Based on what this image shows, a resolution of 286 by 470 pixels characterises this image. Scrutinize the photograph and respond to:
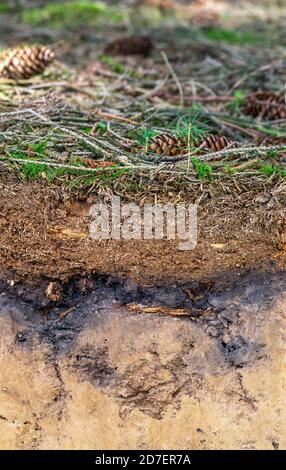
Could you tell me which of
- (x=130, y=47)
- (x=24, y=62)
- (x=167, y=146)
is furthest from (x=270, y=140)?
(x=130, y=47)

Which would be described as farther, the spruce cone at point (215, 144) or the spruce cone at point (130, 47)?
the spruce cone at point (130, 47)

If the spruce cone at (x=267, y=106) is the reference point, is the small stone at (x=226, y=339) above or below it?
below

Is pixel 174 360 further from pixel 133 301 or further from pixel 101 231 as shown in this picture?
pixel 101 231

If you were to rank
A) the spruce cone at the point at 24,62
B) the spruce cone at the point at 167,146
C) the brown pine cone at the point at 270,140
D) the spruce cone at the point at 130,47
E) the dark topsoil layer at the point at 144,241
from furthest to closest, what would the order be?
the spruce cone at the point at 130,47
the spruce cone at the point at 24,62
the brown pine cone at the point at 270,140
the spruce cone at the point at 167,146
the dark topsoil layer at the point at 144,241

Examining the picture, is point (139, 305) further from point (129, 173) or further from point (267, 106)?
point (267, 106)

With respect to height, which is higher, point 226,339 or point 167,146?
point 167,146

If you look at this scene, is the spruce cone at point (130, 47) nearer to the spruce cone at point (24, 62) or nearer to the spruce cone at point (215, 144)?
the spruce cone at point (24, 62)

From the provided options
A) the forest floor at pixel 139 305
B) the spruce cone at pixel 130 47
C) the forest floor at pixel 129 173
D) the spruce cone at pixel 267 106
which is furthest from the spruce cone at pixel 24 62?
the spruce cone at pixel 267 106
